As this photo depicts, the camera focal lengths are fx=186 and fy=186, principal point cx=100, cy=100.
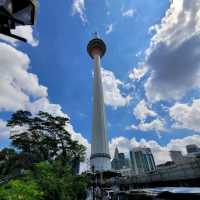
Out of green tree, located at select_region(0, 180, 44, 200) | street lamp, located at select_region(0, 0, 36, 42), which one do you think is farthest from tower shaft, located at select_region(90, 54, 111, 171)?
street lamp, located at select_region(0, 0, 36, 42)

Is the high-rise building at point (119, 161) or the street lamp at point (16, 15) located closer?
the street lamp at point (16, 15)

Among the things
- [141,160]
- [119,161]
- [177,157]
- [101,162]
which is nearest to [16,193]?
[101,162]

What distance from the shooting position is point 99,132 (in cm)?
6656

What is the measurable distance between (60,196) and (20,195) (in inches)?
237

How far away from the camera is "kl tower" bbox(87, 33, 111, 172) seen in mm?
60781

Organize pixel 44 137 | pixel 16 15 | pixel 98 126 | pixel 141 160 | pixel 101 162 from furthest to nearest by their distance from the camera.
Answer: pixel 141 160 < pixel 98 126 < pixel 101 162 < pixel 44 137 < pixel 16 15

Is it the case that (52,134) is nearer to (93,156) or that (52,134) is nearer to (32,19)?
(93,156)

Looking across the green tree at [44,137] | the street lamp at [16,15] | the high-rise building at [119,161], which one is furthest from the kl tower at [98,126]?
the high-rise building at [119,161]

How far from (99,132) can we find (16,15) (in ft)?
214

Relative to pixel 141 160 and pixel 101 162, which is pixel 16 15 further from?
pixel 141 160

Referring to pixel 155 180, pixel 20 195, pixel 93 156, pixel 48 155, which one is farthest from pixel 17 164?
pixel 93 156

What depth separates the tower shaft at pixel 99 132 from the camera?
60.6m

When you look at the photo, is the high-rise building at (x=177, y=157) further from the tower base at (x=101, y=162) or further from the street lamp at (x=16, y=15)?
the street lamp at (x=16, y=15)

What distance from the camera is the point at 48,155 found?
1390 inches
